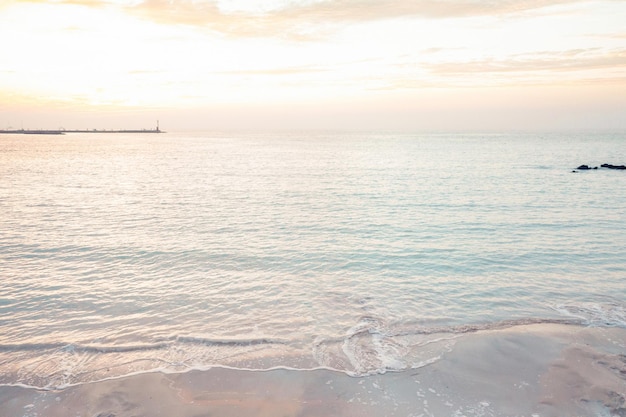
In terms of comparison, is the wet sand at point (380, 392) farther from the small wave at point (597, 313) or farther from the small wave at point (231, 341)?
the small wave at point (597, 313)

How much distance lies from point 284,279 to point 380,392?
25.7ft

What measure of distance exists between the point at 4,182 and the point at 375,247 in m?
43.2

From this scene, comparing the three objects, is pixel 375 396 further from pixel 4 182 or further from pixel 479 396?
pixel 4 182

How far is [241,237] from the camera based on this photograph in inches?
898

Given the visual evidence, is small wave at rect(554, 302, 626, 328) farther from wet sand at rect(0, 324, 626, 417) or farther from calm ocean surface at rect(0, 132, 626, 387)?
wet sand at rect(0, 324, 626, 417)

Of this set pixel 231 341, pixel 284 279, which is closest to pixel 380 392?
pixel 231 341

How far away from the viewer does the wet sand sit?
28.3ft

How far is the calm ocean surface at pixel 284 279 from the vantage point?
1124 centimetres

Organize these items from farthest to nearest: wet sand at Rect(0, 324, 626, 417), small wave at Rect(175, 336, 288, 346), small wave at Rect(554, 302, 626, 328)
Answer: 1. small wave at Rect(554, 302, 626, 328)
2. small wave at Rect(175, 336, 288, 346)
3. wet sand at Rect(0, 324, 626, 417)

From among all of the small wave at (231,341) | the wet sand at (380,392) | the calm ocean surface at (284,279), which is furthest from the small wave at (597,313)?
the small wave at (231,341)

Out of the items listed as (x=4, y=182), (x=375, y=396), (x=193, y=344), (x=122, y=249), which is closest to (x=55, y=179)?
(x=4, y=182)

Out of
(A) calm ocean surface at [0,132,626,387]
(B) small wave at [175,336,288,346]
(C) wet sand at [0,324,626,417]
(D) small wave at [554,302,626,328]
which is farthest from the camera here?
(D) small wave at [554,302,626,328]

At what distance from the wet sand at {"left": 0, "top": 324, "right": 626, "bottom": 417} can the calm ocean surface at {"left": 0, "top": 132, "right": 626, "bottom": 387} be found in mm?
525

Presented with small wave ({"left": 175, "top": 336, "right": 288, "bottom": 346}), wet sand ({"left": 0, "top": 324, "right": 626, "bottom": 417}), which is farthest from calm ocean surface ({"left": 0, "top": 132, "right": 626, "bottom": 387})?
wet sand ({"left": 0, "top": 324, "right": 626, "bottom": 417})
